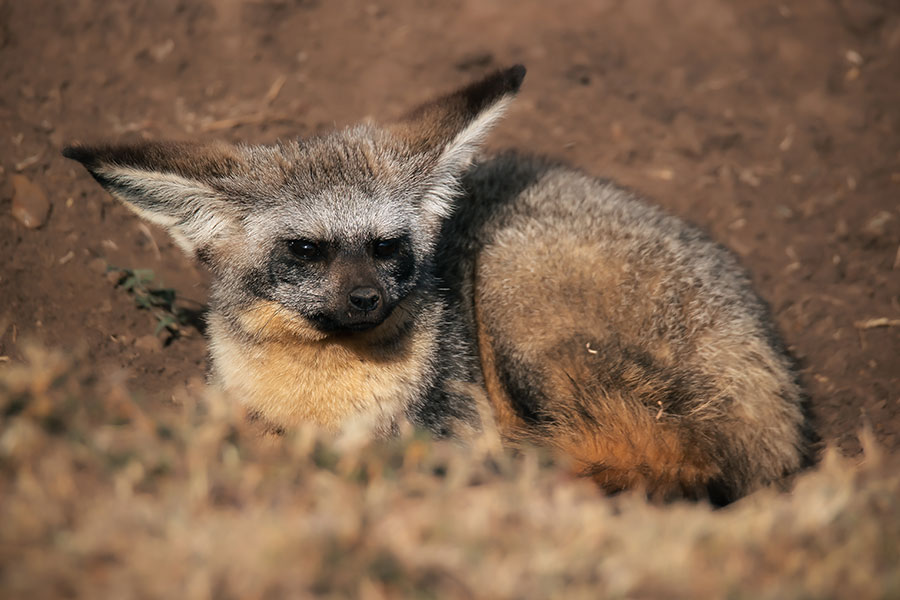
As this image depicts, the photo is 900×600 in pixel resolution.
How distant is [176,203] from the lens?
A: 364 centimetres

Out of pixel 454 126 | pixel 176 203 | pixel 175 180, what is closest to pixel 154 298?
pixel 176 203

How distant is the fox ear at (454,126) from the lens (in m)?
3.80

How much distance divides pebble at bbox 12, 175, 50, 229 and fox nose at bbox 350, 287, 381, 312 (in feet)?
9.29

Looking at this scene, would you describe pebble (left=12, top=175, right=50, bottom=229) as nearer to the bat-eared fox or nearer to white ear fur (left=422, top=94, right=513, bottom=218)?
the bat-eared fox

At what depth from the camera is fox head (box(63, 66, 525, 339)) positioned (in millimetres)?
3525

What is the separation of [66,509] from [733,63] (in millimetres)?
6380

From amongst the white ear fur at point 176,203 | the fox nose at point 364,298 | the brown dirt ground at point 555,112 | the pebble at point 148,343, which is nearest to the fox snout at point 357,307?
the fox nose at point 364,298

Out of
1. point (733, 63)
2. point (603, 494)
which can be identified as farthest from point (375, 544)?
point (733, 63)

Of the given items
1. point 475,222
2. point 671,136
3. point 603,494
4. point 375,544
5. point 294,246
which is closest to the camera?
point 375,544

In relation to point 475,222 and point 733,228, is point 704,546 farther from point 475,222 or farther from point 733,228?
point 733,228

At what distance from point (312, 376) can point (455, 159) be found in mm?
1272

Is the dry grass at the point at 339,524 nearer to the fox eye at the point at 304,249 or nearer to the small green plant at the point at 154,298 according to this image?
the fox eye at the point at 304,249

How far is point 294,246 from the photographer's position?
365cm

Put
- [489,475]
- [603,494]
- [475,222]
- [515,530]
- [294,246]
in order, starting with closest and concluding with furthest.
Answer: [515,530]
[489,475]
[603,494]
[294,246]
[475,222]
